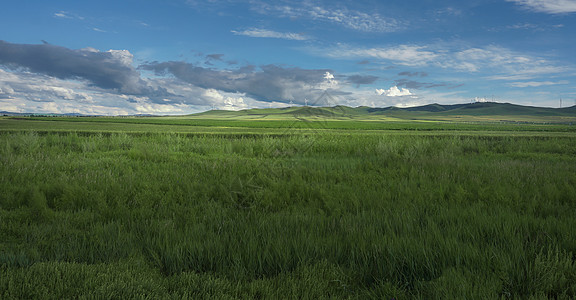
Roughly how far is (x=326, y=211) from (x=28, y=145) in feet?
48.6

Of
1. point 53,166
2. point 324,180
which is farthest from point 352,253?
point 53,166

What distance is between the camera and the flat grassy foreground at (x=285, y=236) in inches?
121

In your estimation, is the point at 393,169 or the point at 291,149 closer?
the point at 393,169

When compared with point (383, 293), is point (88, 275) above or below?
above

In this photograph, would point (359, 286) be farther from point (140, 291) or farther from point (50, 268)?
point (50, 268)

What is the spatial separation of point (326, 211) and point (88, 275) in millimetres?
3919

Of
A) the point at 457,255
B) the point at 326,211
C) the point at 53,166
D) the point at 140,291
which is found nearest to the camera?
the point at 140,291

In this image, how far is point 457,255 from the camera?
11.8 feet

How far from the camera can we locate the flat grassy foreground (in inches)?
121

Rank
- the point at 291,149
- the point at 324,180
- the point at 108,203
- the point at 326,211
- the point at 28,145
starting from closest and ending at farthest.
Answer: the point at 326,211 → the point at 108,203 → the point at 324,180 → the point at 28,145 → the point at 291,149

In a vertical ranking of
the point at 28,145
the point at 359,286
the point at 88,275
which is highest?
the point at 28,145

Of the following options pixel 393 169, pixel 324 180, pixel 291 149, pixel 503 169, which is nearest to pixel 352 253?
pixel 324 180

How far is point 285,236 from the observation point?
165 inches

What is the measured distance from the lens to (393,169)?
9820 millimetres
